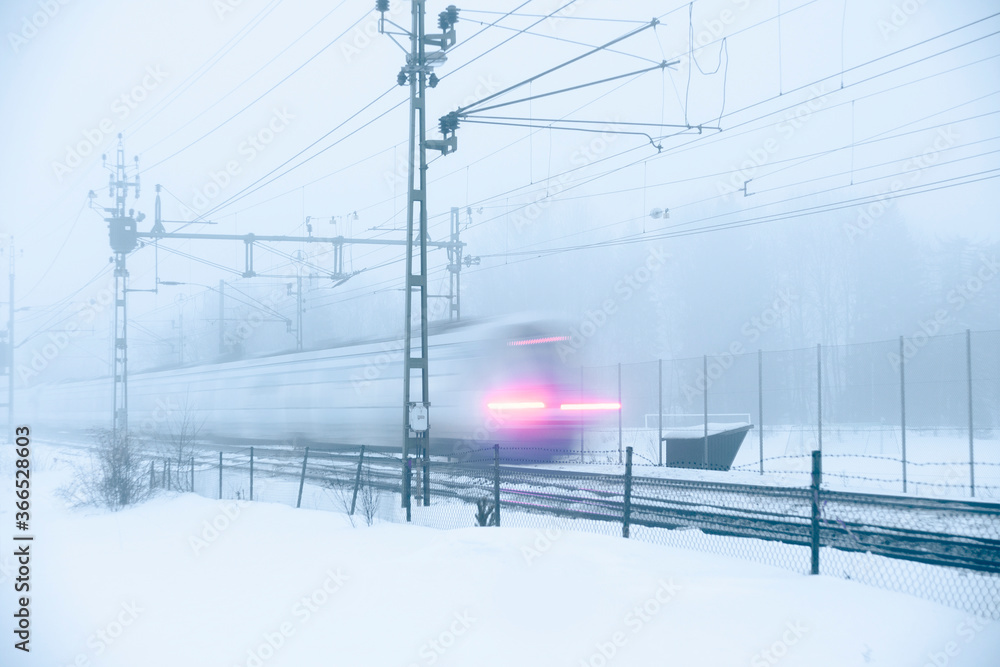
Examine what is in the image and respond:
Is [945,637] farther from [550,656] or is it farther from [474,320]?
[474,320]

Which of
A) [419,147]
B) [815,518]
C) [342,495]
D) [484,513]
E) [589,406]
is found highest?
[419,147]

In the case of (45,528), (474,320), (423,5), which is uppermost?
(423,5)

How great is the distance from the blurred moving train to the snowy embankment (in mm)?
8915

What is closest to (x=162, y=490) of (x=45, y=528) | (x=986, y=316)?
(x=45, y=528)

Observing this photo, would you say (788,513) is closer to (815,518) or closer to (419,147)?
(815,518)

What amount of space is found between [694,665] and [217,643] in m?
3.82

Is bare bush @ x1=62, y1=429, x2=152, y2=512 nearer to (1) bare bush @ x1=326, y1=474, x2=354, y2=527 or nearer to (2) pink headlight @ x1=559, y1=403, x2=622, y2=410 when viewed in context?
(1) bare bush @ x1=326, y1=474, x2=354, y2=527

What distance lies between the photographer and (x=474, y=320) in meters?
20.4

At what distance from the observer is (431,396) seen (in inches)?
813


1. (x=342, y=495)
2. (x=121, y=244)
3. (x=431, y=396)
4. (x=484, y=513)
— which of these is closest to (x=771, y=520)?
(x=484, y=513)

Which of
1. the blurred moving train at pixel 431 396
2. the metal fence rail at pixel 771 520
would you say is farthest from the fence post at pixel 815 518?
the blurred moving train at pixel 431 396

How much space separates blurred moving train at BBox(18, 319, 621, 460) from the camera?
62.7 feet

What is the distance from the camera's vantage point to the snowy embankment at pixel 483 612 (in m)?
6.16

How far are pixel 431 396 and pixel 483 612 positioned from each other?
544 inches
